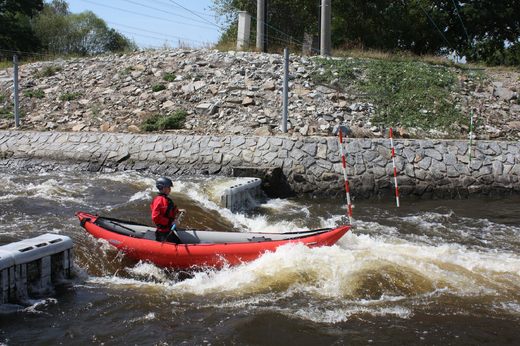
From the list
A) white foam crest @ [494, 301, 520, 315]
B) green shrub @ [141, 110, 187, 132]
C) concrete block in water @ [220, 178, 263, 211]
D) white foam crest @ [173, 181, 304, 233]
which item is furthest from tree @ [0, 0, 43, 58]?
white foam crest @ [494, 301, 520, 315]

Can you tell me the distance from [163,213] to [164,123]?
293 inches

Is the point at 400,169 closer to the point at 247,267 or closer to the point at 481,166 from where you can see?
the point at 481,166

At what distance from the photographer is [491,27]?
83.2 ft

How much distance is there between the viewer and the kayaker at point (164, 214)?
21.1ft

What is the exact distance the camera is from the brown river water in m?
4.62

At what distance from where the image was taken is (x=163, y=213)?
21.1 feet

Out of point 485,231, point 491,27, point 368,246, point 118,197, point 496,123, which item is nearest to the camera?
point 368,246

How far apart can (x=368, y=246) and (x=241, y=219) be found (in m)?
2.69

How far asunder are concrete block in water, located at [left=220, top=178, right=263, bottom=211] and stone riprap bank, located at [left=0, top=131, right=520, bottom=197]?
94cm

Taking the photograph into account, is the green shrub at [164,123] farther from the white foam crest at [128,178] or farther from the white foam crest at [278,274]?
the white foam crest at [278,274]

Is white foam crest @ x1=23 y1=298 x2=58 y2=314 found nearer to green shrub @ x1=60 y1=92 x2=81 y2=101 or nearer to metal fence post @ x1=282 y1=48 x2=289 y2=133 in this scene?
metal fence post @ x1=282 y1=48 x2=289 y2=133

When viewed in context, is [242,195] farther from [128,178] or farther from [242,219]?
[128,178]

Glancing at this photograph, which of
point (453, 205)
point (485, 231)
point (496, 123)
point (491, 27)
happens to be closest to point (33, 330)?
point (485, 231)

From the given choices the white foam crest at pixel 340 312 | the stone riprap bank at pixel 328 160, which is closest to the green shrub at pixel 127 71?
the stone riprap bank at pixel 328 160
